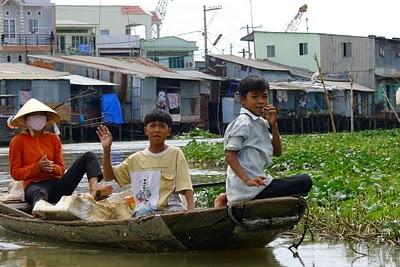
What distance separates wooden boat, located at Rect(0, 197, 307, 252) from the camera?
561 cm

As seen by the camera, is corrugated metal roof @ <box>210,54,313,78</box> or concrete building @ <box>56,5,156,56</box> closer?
corrugated metal roof @ <box>210,54,313,78</box>

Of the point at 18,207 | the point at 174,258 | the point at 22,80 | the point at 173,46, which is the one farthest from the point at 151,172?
the point at 173,46

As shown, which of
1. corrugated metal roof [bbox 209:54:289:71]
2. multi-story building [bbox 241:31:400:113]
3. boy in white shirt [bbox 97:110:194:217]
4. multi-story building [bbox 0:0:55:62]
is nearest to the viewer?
boy in white shirt [bbox 97:110:194:217]

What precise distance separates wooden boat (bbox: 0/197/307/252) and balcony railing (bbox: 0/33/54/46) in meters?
39.3

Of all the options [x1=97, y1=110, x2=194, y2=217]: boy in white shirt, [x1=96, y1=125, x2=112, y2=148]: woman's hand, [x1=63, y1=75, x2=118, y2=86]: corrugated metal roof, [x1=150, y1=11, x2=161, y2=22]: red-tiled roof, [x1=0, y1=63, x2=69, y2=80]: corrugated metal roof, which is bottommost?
[x1=97, y1=110, x2=194, y2=217]: boy in white shirt

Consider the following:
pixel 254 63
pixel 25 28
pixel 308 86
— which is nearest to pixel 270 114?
pixel 308 86

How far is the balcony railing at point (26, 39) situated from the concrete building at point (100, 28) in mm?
1689

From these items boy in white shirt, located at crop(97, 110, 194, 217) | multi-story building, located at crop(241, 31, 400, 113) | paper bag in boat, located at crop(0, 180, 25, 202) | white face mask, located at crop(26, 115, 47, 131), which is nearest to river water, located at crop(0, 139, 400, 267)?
boy in white shirt, located at crop(97, 110, 194, 217)

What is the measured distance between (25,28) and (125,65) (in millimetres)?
10271

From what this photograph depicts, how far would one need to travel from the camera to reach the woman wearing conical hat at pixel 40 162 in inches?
291

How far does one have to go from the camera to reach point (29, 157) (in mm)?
7445

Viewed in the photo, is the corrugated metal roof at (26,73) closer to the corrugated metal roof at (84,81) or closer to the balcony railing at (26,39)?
the corrugated metal roof at (84,81)

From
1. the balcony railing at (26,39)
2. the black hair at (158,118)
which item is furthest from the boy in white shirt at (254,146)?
the balcony railing at (26,39)

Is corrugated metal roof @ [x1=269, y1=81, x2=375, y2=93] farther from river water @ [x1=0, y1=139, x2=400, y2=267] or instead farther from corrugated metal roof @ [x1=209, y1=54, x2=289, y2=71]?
river water @ [x1=0, y1=139, x2=400, y2=267]
